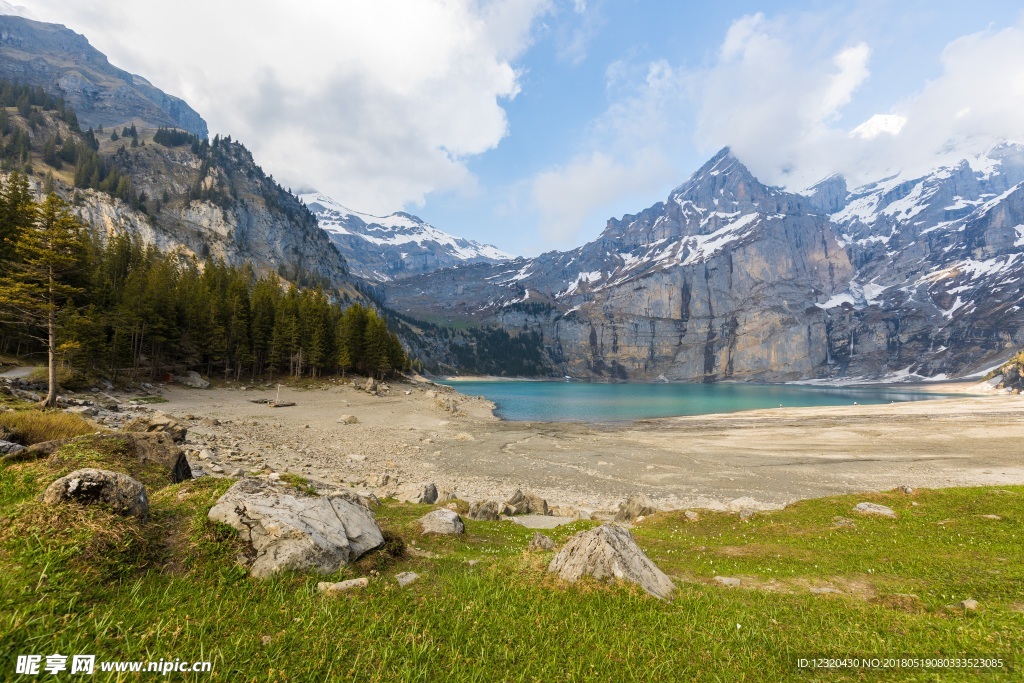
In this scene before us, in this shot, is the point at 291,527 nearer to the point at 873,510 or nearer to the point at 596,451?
the point at 873,510

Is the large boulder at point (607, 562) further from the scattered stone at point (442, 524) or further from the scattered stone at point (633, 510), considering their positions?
the scattered stone at point (633, 510)

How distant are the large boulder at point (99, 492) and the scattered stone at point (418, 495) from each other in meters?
14.1

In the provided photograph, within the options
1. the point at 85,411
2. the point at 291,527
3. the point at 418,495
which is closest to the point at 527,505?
the point at 418,495

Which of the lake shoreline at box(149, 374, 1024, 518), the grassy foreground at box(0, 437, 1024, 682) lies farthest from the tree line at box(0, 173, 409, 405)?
the grassy foreground at box(0, 437, 1024, 682)

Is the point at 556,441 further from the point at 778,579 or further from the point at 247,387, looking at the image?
the point at 247,387

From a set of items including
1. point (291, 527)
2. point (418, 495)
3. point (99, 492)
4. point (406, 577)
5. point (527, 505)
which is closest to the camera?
point (99, 492)

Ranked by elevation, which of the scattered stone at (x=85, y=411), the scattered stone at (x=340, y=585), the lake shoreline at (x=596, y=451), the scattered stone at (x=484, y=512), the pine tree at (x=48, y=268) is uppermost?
the pine tree at (x=48, y=268)

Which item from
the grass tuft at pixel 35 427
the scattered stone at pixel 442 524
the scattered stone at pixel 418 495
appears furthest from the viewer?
the scattered stone at pixel 418 495

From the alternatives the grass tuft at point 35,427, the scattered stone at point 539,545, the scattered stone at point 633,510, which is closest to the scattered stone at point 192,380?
the grass tuft at point 35,427

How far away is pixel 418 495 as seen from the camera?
22.4 meters

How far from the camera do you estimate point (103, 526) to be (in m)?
6.13

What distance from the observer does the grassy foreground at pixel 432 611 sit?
4566mm

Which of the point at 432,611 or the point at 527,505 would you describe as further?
the point at 527,505

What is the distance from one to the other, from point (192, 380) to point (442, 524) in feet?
216
